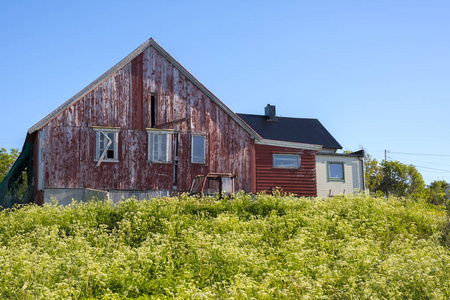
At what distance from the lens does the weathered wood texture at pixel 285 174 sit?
949 inches

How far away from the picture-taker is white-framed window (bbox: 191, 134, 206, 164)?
22.2m

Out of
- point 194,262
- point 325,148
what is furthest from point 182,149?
point 325,148

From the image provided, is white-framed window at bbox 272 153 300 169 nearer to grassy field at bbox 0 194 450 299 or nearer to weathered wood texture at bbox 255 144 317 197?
weathered wood texture at bbox 255 144 317 197

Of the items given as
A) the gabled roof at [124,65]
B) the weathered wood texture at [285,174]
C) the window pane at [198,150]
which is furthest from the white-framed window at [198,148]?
the weathered wood texture at [285,174]

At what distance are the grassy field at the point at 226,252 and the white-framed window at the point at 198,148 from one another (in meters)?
5.79

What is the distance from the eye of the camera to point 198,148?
2233 centimetres

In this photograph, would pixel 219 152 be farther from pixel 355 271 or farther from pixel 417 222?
pixel 355 271

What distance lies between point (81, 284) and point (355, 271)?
5.53 m

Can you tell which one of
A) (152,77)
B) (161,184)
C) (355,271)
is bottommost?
(355,271)

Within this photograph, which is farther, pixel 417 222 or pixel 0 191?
pixel 0 191

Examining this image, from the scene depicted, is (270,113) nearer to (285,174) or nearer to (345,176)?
(345,176)

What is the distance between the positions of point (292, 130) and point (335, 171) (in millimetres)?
6833

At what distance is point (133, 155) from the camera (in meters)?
21.1

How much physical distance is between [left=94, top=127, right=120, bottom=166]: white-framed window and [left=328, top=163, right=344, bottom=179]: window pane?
600 inches
